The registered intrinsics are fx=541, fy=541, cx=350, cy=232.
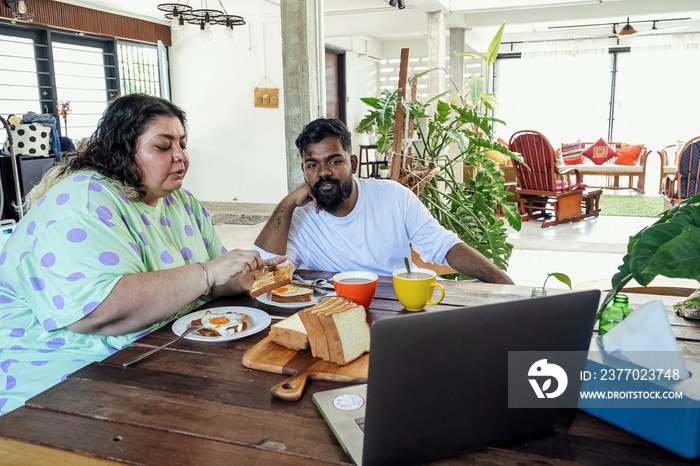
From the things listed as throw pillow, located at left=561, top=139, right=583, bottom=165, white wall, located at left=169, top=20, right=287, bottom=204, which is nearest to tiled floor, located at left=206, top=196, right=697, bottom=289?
white wall, located at left=169, top=20, right=287, bottom=204

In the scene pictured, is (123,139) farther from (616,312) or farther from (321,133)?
(616,312)

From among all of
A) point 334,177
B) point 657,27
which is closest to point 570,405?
point 334,177

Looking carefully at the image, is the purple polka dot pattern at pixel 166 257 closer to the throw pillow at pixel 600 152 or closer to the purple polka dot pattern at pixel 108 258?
the purple polka dot pattern at pixel 108 258

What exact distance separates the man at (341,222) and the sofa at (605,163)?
8664 mm

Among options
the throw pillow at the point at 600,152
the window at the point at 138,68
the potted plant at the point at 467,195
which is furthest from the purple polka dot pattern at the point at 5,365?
the throw pillow at the point at 600,152

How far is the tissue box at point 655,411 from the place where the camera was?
729 millimetres

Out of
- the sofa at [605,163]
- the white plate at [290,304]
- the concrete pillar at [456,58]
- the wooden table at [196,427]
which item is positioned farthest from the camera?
the sofa at [605,163]

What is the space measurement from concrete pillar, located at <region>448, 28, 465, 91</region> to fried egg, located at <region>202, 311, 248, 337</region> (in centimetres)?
827

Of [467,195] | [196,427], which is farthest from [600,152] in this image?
[196,427]

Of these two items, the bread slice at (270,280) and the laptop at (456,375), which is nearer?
the laptop at (456,375)

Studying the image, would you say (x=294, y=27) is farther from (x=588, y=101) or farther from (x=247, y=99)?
(x=588, y=101)

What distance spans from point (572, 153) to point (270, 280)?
10.7 metres

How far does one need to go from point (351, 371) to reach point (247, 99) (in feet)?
25.2

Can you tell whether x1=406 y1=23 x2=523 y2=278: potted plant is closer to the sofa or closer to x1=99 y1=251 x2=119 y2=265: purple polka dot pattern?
x1=99 y1=251 x2=119 y2=265: purple polka dot pattern
